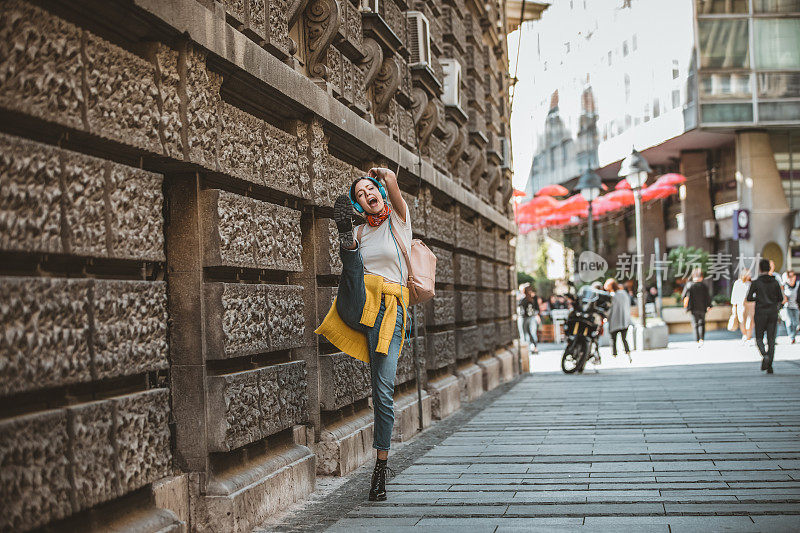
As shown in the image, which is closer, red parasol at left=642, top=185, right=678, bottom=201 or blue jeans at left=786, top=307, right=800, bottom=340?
blue jeans at left=786, top=307, right=800, bottom=340

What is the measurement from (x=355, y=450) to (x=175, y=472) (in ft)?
8.46

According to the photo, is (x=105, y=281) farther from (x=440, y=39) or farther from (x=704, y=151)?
(x=704, y=151)

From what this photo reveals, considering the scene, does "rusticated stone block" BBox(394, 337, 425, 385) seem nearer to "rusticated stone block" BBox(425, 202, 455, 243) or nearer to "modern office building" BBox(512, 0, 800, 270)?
"rusticated stone block" BBox(425, 202, 455, 243)

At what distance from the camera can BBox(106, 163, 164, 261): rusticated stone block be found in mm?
4230

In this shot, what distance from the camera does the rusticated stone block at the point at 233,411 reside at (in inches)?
199

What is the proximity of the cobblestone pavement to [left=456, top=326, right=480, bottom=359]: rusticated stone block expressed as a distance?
0.72 metres

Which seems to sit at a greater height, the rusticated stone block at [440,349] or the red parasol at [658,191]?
the red parasol at [658,191]

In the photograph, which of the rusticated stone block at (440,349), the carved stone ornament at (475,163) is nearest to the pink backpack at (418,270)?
the rusticated stone block at (440,349)

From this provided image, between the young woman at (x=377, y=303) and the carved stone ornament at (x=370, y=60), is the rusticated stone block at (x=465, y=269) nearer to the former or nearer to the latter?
the carved stone ornament at (x=370, y=60)

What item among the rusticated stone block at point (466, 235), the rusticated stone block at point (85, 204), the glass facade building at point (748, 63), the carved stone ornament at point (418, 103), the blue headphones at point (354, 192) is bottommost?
the rusticated stone block at point (85, 204)

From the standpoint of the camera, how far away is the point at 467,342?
13.1m

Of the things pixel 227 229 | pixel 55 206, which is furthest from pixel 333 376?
pixel 55 206

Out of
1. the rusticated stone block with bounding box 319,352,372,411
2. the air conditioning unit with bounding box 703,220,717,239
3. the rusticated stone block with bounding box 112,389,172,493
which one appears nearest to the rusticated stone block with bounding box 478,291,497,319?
the rusticated stone block with bounding box 319,352,372,411

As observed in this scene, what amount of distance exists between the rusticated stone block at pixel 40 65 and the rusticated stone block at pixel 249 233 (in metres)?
1.29
